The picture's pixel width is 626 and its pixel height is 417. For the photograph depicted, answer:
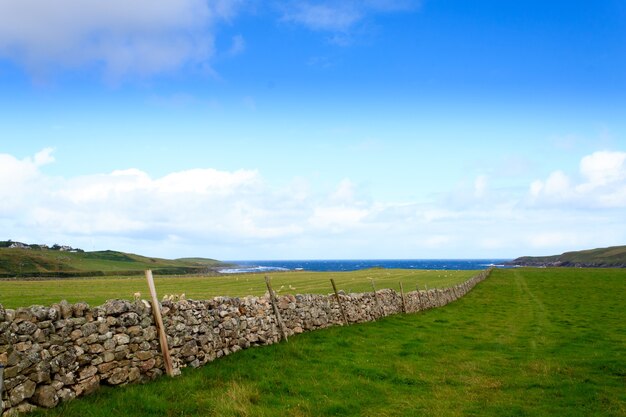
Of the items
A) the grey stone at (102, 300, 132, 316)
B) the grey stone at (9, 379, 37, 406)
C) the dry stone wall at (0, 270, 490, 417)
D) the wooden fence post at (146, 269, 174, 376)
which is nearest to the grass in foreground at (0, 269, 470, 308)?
the dry stone wall at (0, 270, 490, 417)

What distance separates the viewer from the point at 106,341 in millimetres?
10281

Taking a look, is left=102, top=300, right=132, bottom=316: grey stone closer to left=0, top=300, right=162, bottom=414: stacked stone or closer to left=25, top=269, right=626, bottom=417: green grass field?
left=0, top=300, right=162, bottom=414: stacked stone

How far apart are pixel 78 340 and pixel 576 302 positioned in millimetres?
43466

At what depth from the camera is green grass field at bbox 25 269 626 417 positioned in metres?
9.67

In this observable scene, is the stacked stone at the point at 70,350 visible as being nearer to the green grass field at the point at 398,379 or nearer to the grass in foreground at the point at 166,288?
the green grass field at the point at 398,379

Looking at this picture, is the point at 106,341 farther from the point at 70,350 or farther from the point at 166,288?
the point at 166,288

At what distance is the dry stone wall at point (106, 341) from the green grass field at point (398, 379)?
1.49 feet

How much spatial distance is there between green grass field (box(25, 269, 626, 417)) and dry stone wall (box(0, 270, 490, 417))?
454 millimetres

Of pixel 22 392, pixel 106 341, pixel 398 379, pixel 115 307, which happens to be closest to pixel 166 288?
pixel 115 307

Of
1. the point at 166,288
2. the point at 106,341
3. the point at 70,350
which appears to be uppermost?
the point at 70,350

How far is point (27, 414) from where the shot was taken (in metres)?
8.27

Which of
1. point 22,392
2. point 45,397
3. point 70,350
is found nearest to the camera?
point 22,392

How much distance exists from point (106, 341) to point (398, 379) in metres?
7.65

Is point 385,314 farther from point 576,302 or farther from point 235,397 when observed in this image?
point 576,302
